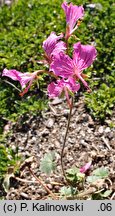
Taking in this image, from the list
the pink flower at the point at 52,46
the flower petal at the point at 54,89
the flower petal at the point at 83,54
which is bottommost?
the flower petal at the point at 54,89

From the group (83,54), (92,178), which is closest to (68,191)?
(92,178)

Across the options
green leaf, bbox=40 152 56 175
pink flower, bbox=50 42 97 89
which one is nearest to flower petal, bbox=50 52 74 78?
pink flower, bbox=50 42 97 89

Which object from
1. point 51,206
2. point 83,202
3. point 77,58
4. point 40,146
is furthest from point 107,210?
point 40,146

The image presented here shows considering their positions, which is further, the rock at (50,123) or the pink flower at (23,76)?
the rock at (50,123)

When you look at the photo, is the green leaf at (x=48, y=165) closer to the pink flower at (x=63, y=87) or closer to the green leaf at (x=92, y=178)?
the green leaf at (x=92, y=178)

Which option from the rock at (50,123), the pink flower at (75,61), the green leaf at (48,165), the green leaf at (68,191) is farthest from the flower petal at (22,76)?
the rock at (50,123)

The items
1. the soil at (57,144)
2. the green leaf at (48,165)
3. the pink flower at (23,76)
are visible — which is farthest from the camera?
the soil at (57,144)
